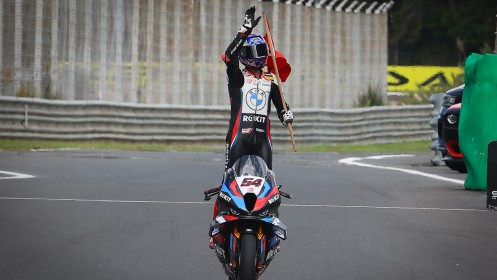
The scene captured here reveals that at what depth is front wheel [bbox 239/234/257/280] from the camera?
8.05 m

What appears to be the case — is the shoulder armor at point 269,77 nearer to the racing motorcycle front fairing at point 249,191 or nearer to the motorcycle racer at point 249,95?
the motorcycle racer at point 249,95

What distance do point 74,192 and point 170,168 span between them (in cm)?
437

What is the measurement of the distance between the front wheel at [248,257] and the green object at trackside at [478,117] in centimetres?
863

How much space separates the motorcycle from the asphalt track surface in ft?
2.91

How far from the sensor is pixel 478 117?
54.1ft

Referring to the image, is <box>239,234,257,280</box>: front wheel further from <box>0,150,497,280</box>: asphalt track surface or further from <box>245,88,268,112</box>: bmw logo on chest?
<box>245,88,268,112</box>: bmw logo on chest

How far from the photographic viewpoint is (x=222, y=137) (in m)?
27.5

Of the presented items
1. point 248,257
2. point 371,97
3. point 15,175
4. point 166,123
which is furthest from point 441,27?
point 248,257

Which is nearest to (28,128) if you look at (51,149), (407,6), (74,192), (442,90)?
(51,149)

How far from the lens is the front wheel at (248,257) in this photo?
8.05 meters

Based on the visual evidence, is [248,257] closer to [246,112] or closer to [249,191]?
[249,191]

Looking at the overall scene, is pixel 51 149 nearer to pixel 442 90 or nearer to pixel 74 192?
pixel 74 192

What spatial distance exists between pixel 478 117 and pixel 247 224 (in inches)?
347

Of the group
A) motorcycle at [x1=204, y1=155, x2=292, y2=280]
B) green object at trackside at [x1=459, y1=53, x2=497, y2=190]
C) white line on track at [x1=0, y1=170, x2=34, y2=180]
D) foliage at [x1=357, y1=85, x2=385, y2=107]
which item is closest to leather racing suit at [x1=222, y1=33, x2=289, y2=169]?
motorcycle at [x1=204, y1=155, x2=292, y2=280]
